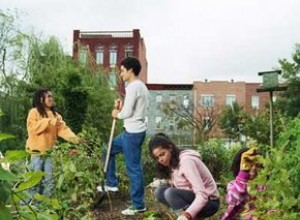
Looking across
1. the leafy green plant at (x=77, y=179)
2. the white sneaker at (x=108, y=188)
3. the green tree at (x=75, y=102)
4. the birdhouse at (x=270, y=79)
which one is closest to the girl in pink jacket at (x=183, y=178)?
the leafy green plant at (x=77, y=179)

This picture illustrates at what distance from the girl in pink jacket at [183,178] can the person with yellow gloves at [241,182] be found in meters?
0.20

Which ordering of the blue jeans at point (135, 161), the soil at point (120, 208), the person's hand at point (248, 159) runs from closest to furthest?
the person's hand at point (248, 159)
the soil at point (120, 208)
the blue jeans at point (135, 161)

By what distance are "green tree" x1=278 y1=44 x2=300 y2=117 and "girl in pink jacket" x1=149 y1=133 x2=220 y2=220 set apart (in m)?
33.4

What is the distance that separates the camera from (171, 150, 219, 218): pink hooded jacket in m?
5.17

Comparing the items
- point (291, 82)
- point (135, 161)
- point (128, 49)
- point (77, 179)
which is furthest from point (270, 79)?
point (128, 49)

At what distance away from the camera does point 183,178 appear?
5453mm

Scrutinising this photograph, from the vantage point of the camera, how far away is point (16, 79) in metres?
28.5

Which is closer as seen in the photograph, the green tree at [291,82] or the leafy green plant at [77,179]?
the leafy green plant at [77,179]

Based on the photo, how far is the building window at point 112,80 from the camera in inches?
1177

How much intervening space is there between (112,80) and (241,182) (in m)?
25.9

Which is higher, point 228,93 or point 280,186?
point 228,93

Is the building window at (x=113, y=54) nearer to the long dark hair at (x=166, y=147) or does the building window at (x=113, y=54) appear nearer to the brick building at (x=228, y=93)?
the brick building at (x=228, y=93)

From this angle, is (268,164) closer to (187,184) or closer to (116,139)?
(187,184)

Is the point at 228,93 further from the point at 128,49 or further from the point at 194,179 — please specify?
the point at 194,179
